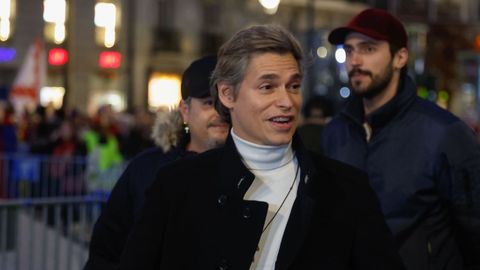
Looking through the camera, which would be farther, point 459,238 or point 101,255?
point 459,238

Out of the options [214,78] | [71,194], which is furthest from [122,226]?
[71,194]

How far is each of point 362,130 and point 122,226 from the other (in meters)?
1.25

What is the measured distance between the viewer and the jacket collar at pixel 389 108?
439 centimetres

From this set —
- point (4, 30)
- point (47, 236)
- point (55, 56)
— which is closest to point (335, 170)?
point (47, 236)

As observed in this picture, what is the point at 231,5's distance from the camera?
42.4 meters

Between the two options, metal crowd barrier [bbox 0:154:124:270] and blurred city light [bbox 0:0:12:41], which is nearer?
metal crowd barrier [bbox 0:154:124:270]

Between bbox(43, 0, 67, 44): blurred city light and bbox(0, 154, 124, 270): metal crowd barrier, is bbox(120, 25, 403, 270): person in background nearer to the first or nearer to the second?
bbox(0, 154, 124, 270): metal crowd barrier

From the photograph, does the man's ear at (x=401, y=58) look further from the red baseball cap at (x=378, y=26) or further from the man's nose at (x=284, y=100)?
the man's nose at (x=284, y=100)

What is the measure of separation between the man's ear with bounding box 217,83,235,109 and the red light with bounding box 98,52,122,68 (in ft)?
128

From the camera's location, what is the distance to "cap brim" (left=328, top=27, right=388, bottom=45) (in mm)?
4418

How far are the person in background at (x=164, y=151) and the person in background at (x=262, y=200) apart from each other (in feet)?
3.13

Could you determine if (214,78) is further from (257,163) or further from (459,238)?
(459,238)

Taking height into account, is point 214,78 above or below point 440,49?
above

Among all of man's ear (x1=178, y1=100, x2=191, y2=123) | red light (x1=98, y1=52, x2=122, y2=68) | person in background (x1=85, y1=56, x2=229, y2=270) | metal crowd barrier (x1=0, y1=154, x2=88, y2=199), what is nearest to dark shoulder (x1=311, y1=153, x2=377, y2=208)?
person in background (x1=85, y1=56, x2=229, y2=270)
